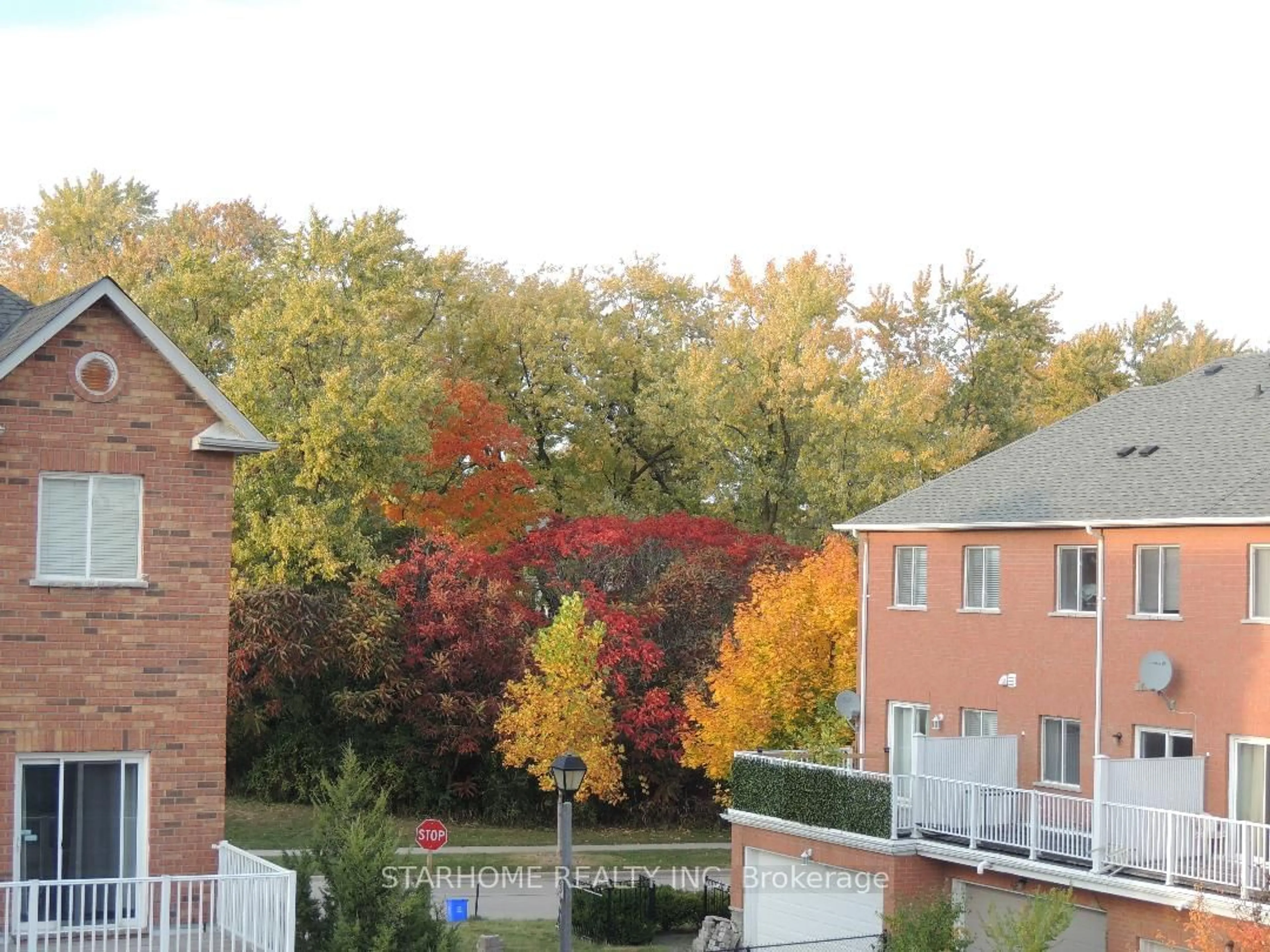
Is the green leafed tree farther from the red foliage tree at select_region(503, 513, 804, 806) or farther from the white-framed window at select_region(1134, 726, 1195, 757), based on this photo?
the red foliage tree at select_region(503, 513, 804, 806)

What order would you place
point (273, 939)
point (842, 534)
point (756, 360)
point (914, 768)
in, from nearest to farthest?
point (273, 939) → point (914, 768) → point (842, 534) → point (756, 360)

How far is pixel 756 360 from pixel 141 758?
121 ft

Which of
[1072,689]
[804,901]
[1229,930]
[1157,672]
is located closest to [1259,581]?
[1157,672]

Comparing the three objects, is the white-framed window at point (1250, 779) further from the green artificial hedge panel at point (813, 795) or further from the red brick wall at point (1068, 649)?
the green artificial hedge panel at point (813, 795)

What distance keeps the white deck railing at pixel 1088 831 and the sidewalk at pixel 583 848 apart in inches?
531

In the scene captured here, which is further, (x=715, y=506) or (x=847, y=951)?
(x=715, y=506)

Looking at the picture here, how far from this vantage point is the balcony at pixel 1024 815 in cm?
2277

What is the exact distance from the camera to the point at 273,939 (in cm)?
1738

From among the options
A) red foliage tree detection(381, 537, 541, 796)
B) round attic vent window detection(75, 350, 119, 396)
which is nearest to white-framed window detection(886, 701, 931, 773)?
red foliage tree detection(381, 537, 541, 796)

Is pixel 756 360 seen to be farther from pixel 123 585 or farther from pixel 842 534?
pixel 123 585

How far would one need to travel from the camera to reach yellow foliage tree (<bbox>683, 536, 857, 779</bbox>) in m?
36.2

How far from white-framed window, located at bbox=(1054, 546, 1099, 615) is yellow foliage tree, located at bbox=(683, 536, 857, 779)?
331 inches

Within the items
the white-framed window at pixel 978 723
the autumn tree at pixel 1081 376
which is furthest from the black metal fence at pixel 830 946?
the autumn tree at pixel 1081 376

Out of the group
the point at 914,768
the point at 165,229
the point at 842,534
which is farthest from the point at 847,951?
the point at 165,229
